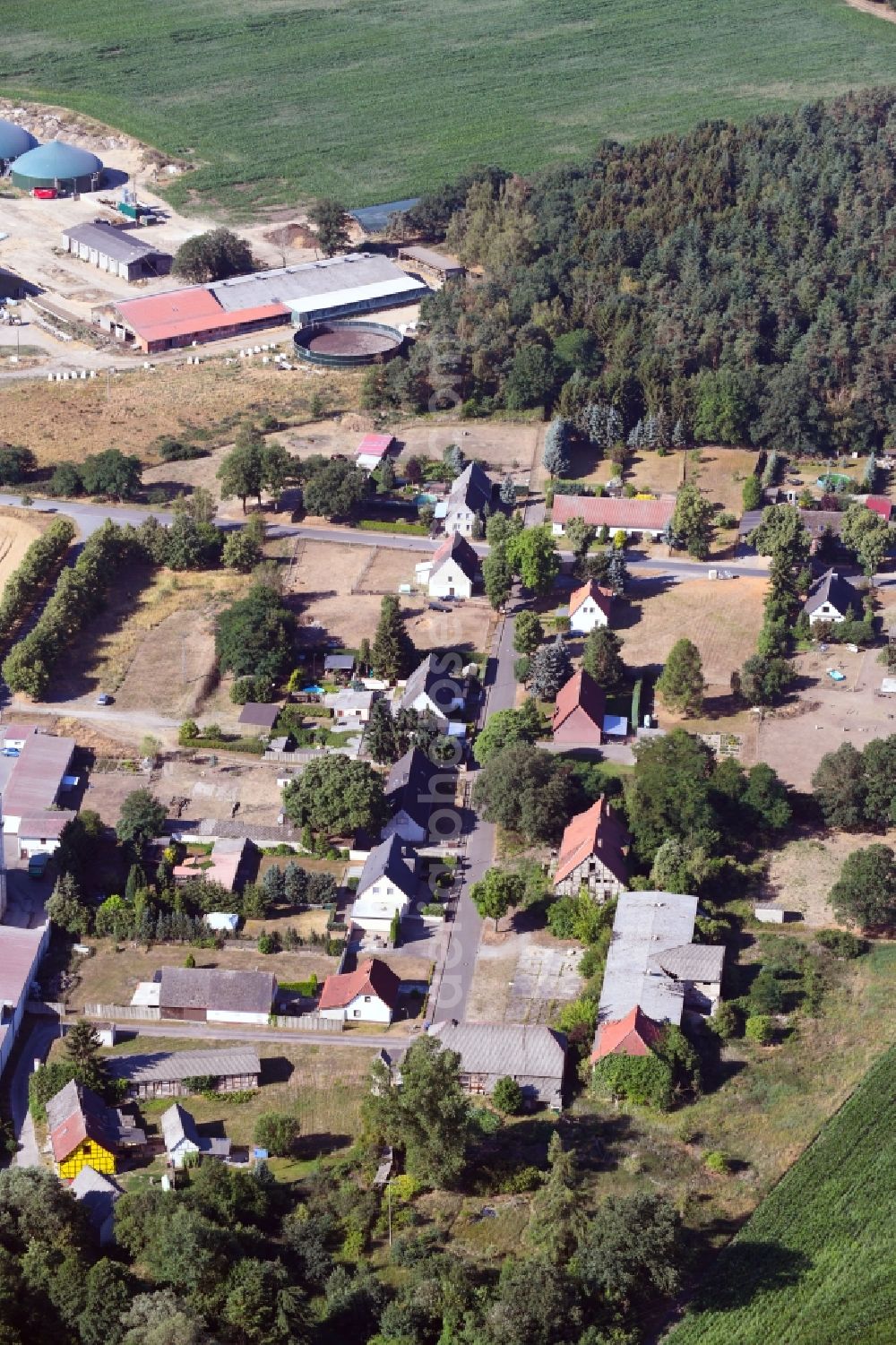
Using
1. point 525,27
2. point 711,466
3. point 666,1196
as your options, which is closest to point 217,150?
point 525,27

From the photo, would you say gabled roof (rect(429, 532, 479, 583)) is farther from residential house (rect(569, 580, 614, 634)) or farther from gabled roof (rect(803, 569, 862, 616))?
gabled roof (rect(803, 569, 862, 616))

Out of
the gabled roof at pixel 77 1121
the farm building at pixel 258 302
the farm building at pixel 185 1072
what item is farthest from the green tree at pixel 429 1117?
the farm building at pixel 258 302

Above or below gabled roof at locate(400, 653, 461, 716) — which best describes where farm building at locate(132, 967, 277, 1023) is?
below

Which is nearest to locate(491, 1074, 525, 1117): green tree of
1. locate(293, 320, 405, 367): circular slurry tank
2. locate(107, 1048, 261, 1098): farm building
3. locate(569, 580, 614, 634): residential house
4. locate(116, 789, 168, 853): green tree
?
locate(107, 1048, 261, 1098): farm building

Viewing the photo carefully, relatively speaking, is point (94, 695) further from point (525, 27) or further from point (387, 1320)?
point (525, 27)

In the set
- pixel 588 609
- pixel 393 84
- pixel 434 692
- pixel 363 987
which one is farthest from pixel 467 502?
pixel 393 84
